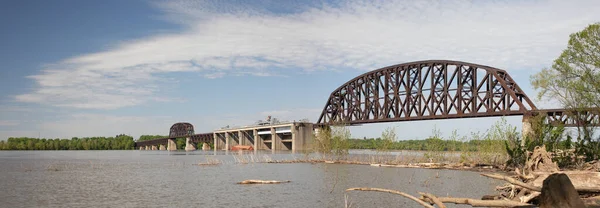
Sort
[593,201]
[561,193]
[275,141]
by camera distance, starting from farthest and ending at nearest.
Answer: [275,141]
[593,201]
[561,193]

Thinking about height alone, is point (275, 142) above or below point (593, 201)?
above

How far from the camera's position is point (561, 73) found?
175 feet

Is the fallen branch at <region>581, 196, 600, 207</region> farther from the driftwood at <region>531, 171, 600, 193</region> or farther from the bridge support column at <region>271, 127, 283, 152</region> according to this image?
the bridge support column at <region>271, 127, 283, 152</region>

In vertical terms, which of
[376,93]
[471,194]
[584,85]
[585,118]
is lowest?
[471,194]

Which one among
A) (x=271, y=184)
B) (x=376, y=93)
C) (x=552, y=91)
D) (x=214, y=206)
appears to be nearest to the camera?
(x=214, y=206)

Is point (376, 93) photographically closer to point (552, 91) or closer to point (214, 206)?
point (552, 91)

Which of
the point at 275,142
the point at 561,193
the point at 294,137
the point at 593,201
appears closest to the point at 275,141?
the point at 275,142

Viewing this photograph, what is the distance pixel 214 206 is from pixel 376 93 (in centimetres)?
12827

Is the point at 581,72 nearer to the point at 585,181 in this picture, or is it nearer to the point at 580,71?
the point at 580,71

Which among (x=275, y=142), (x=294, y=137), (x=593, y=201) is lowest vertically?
(x=593, y=201)

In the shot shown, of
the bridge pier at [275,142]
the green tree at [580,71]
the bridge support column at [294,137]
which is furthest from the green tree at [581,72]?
the bridge pier at [275,142]

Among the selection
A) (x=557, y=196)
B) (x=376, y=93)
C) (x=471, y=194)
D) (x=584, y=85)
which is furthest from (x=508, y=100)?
(x=557, y=196)

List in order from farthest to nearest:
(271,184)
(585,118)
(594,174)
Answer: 1. (585,118)
2. (271,184)
3. (594,174)

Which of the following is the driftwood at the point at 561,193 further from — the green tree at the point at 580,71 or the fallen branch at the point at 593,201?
the green tree at the point at 580,71
